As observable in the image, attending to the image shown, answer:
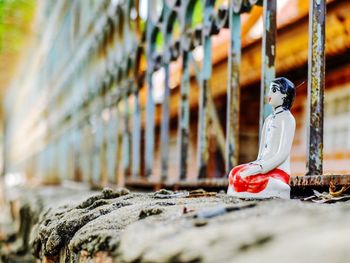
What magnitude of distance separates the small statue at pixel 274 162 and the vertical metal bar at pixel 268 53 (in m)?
0.76

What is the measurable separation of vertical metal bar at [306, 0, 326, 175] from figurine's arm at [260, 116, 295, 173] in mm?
356

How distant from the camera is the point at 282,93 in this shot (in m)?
2.33

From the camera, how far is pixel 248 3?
11.5 feet

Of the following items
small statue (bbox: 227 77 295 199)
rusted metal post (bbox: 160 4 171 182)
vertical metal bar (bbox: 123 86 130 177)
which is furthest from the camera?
vertical metal bar (bbox: 123 86 130 177)

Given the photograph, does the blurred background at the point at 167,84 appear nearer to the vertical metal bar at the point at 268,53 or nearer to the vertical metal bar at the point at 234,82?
the vertical metal bar at the point at 234,82

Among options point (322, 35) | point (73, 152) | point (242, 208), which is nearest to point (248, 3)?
point (322, 35)

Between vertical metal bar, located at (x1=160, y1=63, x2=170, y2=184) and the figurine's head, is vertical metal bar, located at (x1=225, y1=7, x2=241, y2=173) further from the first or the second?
vertical metal bar, located at (x1=160, y1=63, x2=170, y2=184)

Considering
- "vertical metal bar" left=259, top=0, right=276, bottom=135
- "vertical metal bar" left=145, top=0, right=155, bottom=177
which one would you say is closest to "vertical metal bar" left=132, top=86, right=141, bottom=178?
"vertical metal bar" left=145, top=0, right=155, bottom=177

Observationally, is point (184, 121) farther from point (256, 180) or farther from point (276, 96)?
point (256, 180)

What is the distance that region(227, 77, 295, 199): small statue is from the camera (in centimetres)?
223

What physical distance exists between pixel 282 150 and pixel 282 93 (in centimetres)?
21

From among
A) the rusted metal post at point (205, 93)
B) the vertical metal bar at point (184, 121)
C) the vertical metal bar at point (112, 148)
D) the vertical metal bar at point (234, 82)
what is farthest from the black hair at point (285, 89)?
the vertical metal bar at point (112, 148)

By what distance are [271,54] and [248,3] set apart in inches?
18.7

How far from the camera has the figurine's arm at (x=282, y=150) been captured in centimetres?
225
